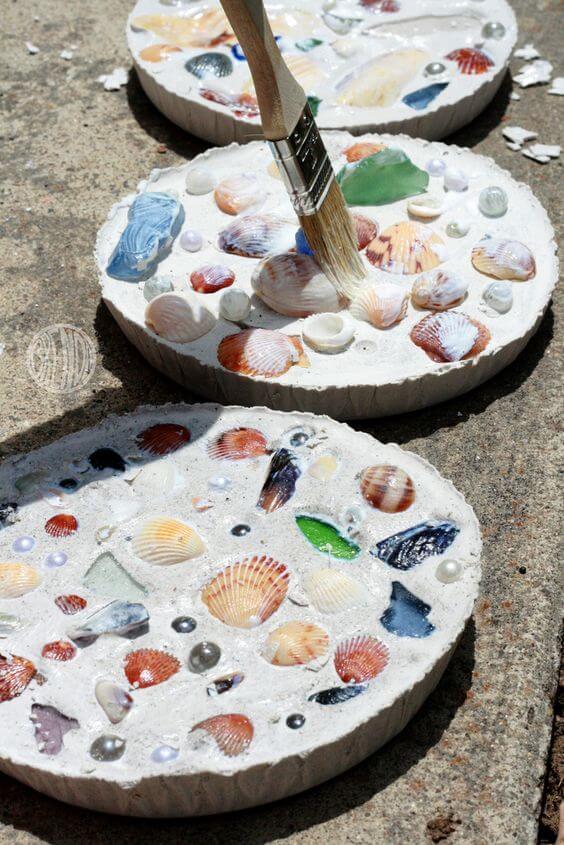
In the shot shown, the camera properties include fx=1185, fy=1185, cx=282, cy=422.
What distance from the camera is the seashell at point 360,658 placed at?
264cm

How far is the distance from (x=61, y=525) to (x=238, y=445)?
517 millimetres

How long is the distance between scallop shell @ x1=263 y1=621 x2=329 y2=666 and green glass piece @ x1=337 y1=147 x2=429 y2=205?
1.69 meters

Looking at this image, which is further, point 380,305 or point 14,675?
point 380,305

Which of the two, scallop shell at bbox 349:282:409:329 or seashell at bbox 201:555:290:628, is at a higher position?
scallop shell at bbox 349:282:409:329

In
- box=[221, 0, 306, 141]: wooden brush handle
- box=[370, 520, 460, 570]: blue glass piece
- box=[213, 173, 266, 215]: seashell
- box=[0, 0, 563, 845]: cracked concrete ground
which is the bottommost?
box=[0, 0, 563, 845]: cracked concrete ground

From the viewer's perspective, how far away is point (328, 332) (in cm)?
347

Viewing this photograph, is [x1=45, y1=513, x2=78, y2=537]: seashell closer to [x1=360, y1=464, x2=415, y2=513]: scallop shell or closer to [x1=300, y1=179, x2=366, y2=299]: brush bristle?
[x1=360, y1=464, x2=415, y2=513]: scallop shell

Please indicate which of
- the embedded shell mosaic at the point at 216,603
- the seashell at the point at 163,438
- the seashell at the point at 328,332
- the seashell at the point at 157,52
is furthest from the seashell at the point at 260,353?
the seashell at the point at 157,52

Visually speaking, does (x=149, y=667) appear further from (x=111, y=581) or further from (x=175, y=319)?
(x=175, y=319)

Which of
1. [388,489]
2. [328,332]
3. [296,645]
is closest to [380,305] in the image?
[328,332]

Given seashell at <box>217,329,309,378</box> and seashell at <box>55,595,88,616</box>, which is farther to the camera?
seashell at <box>217,329,309,378</box>

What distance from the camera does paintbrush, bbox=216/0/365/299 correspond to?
320 cm

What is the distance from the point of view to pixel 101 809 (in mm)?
2568

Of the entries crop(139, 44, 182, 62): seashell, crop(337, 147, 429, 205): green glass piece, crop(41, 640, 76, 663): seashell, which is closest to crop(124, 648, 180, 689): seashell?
crop(41, 640, 76, 663): seashell
